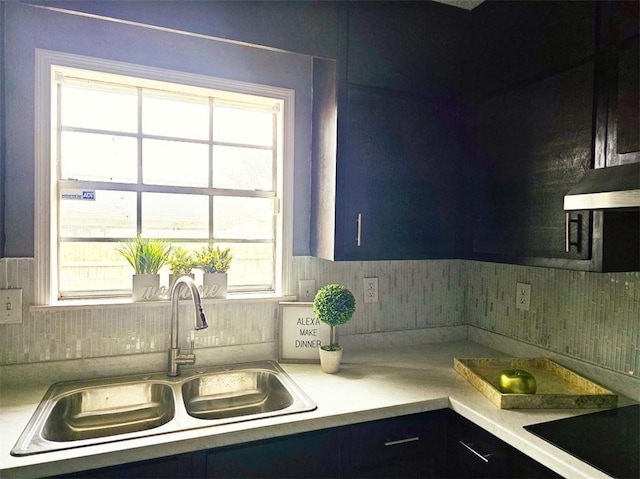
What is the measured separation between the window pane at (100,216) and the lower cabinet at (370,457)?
94 centimetres

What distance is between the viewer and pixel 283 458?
1.20 m

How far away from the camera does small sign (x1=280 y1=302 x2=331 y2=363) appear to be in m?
1.74

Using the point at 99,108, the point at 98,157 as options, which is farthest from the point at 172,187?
the point at 99,108

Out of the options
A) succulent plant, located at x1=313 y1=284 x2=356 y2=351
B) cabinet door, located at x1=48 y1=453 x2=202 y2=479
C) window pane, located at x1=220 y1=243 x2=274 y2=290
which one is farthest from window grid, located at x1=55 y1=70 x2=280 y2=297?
cabinet door, located at x1=48 y1=453 x2=202 y2=479

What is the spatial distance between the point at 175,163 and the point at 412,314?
1.37 metres

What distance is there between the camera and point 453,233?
179 cm

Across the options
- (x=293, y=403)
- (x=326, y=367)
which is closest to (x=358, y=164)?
(x=326, y=367)

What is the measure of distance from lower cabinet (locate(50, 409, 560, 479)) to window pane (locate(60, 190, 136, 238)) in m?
0.94

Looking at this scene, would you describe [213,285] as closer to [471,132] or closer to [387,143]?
[387,143]

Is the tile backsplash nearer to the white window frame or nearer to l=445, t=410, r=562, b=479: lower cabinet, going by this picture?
the white window frame

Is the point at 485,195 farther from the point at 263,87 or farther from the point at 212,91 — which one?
the point at 212,91

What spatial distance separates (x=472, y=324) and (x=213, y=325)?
A: 1.36 meters

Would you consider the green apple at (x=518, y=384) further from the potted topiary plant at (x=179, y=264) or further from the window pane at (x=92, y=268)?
the window pane at (x=92, y=268)

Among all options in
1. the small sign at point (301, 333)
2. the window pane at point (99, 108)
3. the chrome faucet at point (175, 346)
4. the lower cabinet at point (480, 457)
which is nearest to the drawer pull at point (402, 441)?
the lower cabinet at point (480, 457)
